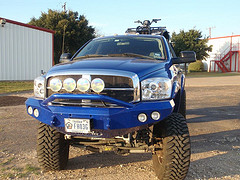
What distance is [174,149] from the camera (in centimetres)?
280

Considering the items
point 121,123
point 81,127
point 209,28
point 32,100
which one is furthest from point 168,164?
point 209,28

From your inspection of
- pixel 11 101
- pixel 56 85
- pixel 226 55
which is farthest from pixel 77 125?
pixel 226 55

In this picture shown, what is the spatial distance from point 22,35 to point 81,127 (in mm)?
17916

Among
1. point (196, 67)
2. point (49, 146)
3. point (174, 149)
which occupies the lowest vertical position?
point (49, 146)

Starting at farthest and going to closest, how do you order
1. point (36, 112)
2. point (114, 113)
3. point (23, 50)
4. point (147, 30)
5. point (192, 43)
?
point (192, 43) → point (23, 50) → point (147, 30) → point (36, 112) → point (114, 113)

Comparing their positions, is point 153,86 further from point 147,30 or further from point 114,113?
point 147,30

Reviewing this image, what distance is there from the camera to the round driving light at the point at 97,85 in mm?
2680

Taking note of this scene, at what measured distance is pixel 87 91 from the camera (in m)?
2.70

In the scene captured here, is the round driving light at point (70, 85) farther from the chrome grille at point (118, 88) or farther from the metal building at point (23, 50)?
the metal building at point (23, 50)

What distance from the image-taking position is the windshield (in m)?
3.88

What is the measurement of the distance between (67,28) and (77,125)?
102ft

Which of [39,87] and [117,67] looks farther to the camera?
[39,87]

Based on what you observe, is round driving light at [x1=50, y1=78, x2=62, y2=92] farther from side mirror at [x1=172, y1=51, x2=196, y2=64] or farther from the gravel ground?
side mirror at [x1=172, y1=51, x2=196, y2=64]

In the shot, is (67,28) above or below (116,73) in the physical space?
above
